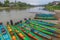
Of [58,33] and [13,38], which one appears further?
[58,33]

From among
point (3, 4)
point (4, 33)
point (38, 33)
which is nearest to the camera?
point (4, 33)

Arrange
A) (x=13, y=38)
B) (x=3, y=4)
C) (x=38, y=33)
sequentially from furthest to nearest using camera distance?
(x=3, y=4) < (x=38, y=33) < (x=13, y=38)

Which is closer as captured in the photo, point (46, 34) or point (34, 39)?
point (34, 39)

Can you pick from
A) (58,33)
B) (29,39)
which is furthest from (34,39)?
(58,33)

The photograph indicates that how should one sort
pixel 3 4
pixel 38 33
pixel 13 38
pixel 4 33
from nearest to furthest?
pixel 13 38
pixel 4 33
pixel 38 33
pixel 3 4

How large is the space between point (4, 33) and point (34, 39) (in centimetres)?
295

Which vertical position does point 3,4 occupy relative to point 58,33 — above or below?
below

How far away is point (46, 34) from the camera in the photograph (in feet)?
51.1

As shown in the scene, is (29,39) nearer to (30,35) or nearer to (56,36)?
(30,35)

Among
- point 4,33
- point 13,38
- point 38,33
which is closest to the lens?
point 13,38

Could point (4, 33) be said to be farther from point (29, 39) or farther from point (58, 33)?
point (58, 33)

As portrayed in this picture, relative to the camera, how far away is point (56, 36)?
15359 millimetres

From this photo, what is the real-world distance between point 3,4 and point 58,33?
61780 millimetres

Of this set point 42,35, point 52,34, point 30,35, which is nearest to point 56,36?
point 52,34
